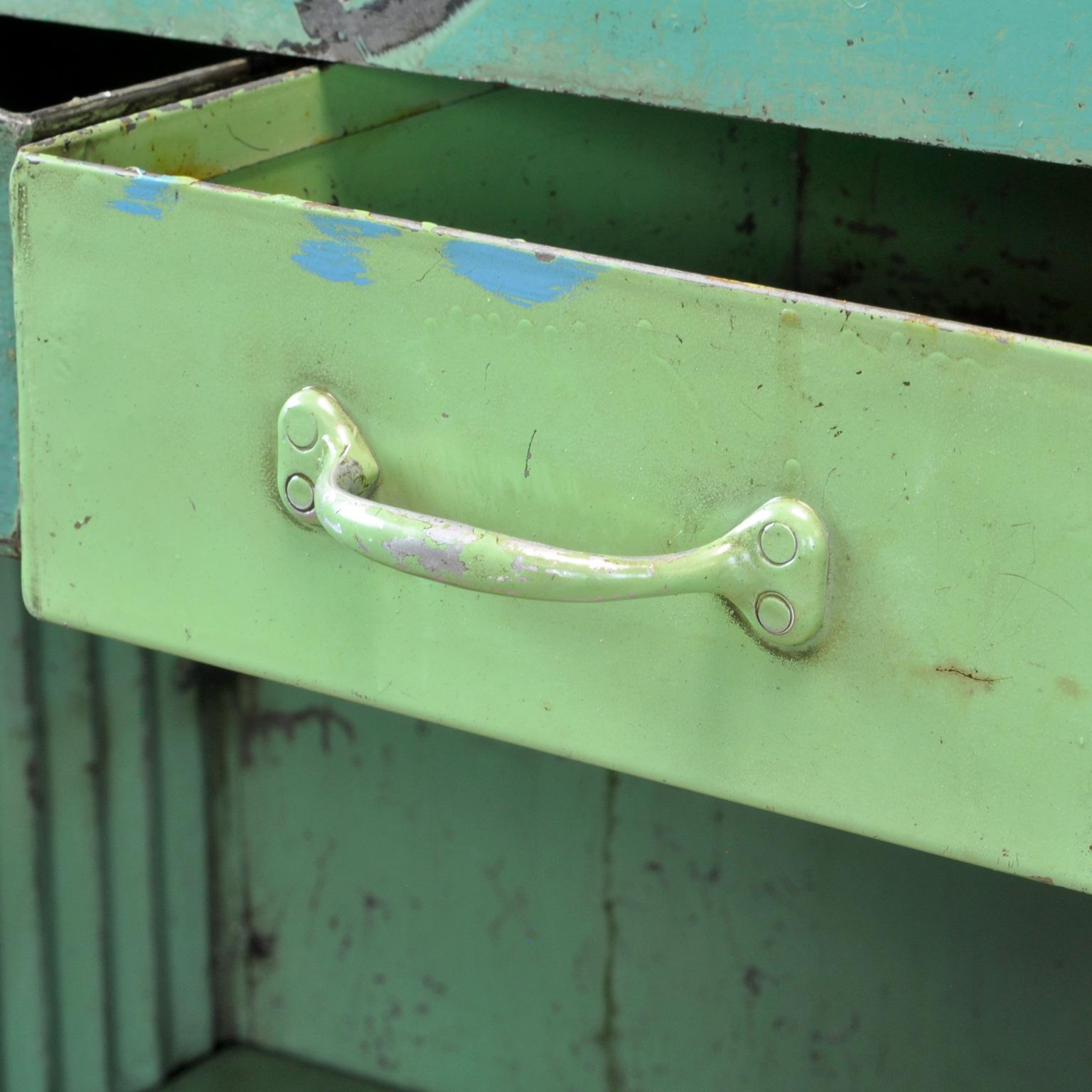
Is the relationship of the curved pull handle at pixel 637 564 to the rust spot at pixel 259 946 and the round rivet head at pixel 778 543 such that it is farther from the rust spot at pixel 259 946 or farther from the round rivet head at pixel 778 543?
the rust spot at pixel 259 946

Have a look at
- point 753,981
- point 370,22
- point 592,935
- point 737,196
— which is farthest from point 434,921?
point 370,22

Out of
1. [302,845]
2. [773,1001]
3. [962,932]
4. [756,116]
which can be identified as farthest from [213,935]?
[756,116]

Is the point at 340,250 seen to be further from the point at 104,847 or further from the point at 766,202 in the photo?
the point at 104,847

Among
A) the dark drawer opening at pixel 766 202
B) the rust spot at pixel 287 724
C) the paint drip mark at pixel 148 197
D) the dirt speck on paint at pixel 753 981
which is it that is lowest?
the dirt speck on paint at pixel 753 981

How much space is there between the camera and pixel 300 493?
0.47 meters

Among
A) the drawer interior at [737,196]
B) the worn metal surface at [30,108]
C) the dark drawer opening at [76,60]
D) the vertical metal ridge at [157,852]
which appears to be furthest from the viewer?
the vertical metal ridge at [157,852]

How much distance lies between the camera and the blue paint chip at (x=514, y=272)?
42cm

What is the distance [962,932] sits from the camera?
0.85 m

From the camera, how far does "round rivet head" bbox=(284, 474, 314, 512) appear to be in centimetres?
47

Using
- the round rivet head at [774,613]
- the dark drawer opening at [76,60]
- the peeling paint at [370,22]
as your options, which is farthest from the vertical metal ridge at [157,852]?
the round rivet head at [774,613]

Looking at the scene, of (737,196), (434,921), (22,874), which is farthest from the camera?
(434,921)

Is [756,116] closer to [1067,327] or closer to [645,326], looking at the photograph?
[645,326]

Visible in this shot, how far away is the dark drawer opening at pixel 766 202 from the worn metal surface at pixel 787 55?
13cm

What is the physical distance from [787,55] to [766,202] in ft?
1.01
